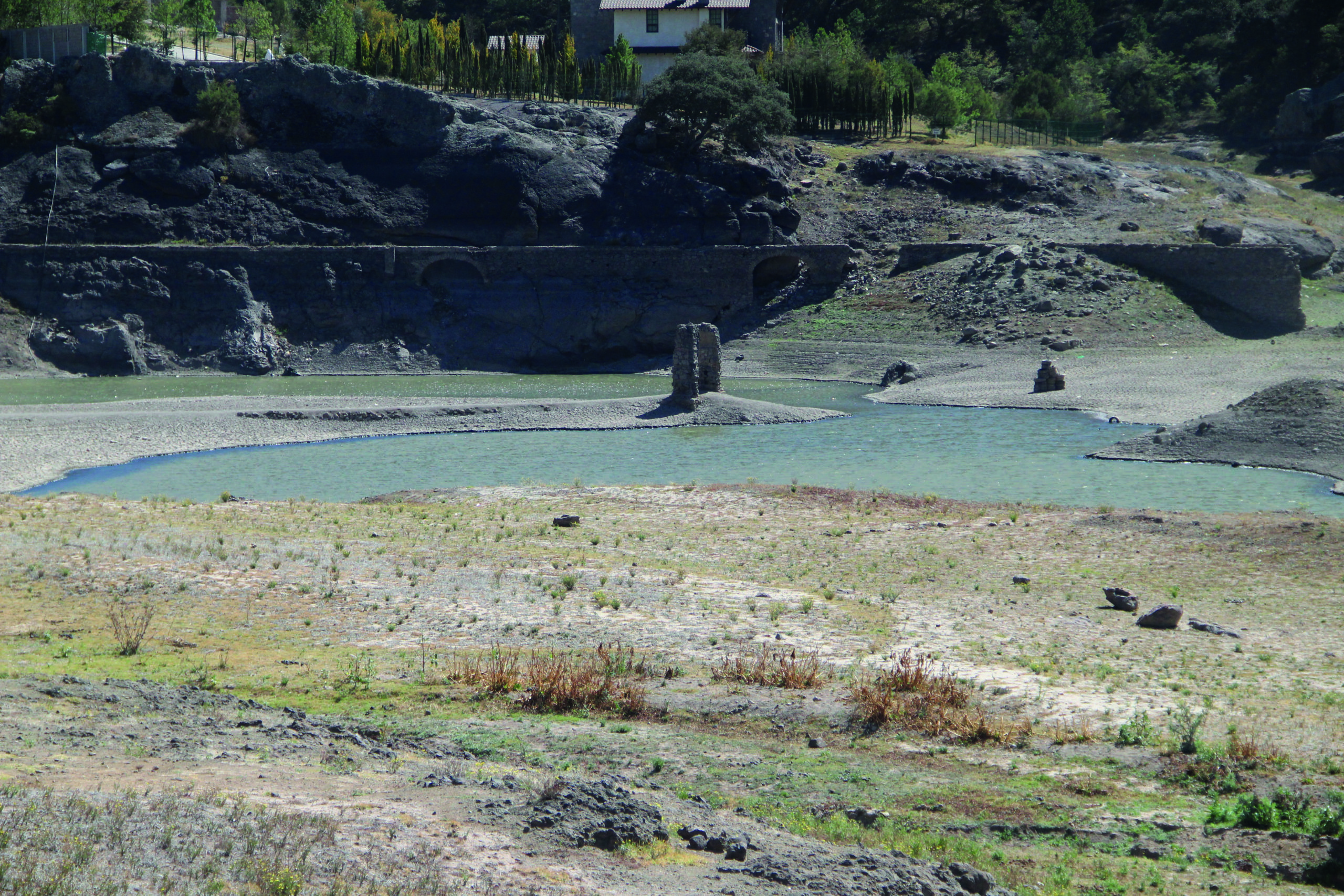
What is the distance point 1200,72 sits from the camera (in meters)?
100

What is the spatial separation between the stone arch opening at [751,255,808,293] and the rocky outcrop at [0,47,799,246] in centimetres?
146

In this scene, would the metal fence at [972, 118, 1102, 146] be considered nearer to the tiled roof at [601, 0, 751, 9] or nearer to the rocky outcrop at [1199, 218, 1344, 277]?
the tiled roof at [601, 0, 751, 9]

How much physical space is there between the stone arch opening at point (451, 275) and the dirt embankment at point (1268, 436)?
1649 inches

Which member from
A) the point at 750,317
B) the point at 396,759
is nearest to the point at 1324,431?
the point at 396,759

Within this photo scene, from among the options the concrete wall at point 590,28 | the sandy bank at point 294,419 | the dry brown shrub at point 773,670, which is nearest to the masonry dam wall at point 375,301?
the sandy bank at point 294,419

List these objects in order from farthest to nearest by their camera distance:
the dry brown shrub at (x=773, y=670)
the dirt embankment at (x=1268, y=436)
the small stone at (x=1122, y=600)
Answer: the dirt embankment at (x=1268, y=436) → the small stone at (x=1122, y=600) → the dry brown shrub at (x=773, y=670)

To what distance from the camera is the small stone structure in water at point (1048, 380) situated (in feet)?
178

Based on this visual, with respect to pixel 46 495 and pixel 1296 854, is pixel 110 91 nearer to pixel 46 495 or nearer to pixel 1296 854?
pixel 46 495

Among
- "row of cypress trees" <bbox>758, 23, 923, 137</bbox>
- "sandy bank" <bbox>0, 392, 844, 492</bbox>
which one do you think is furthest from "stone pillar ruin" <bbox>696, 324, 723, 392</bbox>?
"row of cypress trees" <bbox>758, 23, 923, 137</bbox>

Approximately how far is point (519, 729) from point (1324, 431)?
104 ft

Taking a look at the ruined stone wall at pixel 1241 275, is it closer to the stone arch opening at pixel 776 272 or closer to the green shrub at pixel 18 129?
the stone arch opening at pixel 776 272

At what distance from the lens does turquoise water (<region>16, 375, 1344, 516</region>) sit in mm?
34469

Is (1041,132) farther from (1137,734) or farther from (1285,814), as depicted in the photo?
(1285,814)

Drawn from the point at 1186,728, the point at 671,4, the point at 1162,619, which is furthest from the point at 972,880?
the point at 671,4
